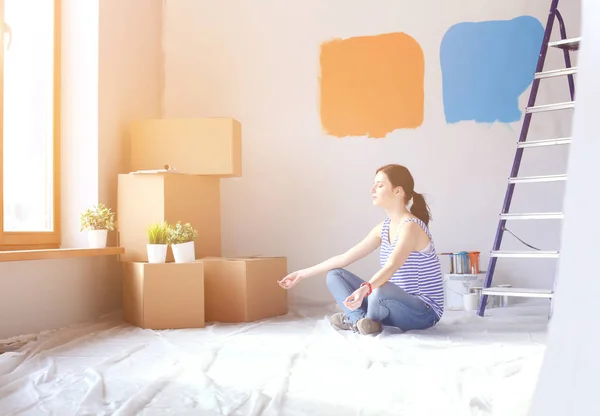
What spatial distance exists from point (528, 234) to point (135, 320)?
79.7 inches

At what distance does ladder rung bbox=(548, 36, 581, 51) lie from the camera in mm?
2902

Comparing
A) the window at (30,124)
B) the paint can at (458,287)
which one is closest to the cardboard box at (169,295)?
the window at (30,124)

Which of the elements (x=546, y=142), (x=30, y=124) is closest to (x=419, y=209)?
(x=546, y=142)

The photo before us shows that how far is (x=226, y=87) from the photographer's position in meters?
3.70

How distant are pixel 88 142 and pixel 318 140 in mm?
1260

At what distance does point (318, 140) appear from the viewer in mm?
3596

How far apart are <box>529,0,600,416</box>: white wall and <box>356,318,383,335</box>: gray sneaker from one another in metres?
1.93

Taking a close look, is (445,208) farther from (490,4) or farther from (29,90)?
(29,90)

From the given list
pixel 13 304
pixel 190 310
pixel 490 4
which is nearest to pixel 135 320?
pixel 190 310

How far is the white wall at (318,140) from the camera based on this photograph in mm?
3377

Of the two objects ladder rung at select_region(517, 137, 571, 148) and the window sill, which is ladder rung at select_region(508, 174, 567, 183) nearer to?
ladder rung at select_region(517, 137, 571, 148)

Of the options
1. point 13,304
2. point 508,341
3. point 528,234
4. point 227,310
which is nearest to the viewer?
point 508,341

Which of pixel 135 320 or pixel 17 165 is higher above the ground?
pixel 17 165

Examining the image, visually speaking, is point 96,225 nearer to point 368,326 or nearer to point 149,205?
point 149,205
